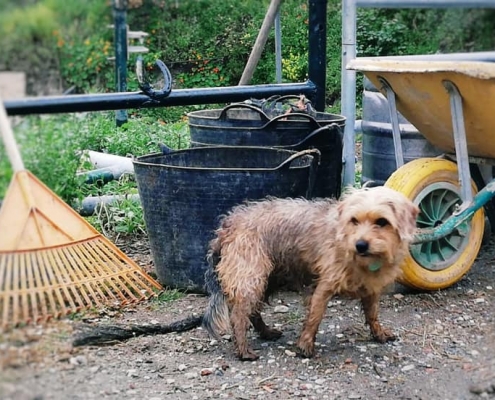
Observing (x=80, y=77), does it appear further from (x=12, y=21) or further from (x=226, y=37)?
(x=226, y=37)

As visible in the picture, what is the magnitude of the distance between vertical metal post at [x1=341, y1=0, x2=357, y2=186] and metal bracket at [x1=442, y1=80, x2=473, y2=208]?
1.00 meters

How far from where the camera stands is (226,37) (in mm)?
3143

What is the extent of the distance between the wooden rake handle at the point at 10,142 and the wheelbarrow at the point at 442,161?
233cm

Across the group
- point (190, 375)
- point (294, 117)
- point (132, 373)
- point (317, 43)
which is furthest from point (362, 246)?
point (317, 43)

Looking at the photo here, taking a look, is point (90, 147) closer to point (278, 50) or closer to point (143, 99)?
point (143, 99)

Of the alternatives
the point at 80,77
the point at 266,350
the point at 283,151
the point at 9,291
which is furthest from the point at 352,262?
the point at 9,291

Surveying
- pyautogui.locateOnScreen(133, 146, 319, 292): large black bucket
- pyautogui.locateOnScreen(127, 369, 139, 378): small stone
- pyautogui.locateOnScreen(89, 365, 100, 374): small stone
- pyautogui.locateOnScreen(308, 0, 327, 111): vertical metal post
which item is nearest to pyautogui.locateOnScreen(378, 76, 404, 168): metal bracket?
pyautogui.locateOnScreen(308, 0, 327, 111): vertical metal post

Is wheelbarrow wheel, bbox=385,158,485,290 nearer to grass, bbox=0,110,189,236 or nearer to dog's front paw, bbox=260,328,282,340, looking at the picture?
dog's front paw, bbox=260,328,282,340

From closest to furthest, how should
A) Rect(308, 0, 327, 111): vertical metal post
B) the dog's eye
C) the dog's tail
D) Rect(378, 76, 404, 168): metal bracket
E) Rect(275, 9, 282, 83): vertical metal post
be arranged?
the dog's eye < the dog's tail < Rect(275, 9, 282, 83): vertical metal post < Rect(378, 76, 404, 168): metal bracket < Rect(308, 0, 327, 111): vertical metal post

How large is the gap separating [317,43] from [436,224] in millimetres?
1206

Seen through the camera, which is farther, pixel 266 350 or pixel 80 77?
pixel 266 350

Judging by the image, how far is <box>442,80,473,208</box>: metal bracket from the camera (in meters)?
3.68

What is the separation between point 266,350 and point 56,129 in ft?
5.69

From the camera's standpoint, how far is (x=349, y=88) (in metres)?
4.82
